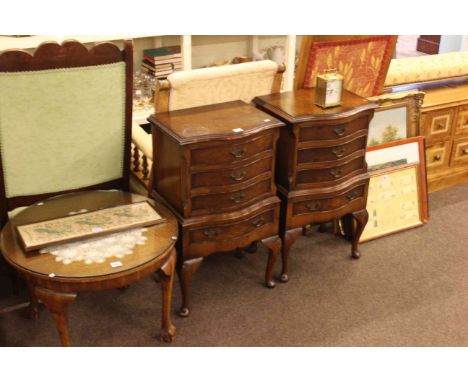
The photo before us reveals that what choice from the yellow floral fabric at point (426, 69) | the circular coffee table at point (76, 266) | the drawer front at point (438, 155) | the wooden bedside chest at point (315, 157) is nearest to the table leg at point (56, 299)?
the circular coffee table at point (76, 266)

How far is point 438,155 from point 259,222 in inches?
70.0

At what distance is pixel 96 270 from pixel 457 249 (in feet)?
7.24

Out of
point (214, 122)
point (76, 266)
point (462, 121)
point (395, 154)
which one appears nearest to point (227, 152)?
point (214, 122)

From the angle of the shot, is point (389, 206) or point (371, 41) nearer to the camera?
point (371, 41)

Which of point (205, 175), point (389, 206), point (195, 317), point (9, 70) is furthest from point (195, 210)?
point (389, 206)

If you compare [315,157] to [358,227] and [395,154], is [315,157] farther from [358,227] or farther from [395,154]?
[395,154]

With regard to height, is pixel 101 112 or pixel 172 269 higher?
pixel 101 112

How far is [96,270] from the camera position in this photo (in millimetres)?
2238

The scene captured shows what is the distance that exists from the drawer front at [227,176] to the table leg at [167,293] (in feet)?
1.07

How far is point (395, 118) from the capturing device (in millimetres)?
3727

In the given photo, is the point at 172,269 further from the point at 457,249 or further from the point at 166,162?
the point at 457,249

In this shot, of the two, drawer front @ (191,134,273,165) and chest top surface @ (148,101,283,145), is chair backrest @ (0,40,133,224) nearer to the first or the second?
chest top surface @ (148,101,283,145)

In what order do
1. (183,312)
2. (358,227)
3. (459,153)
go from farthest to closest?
(459,153) → (358,227) → (183,312)

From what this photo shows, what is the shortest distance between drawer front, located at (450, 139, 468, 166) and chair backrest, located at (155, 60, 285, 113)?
1.65 metres
